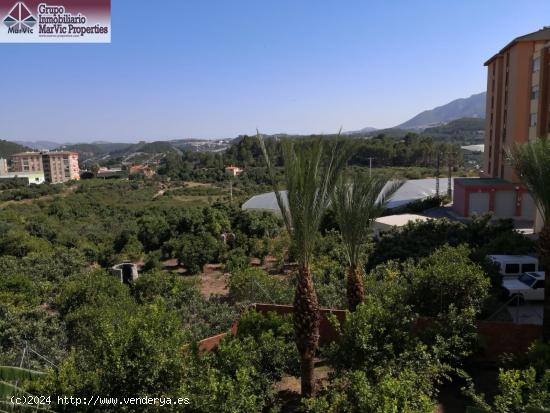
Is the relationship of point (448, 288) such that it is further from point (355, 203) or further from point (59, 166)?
point (59, 166)

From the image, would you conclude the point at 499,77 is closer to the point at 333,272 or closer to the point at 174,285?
the point at 333,272

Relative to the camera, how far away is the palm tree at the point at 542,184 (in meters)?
8.97

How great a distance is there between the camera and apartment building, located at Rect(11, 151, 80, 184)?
122 meters

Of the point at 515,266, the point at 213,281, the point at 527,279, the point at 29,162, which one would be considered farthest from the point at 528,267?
the point at 29,162

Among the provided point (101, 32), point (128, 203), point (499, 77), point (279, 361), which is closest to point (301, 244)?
point (279, 361)

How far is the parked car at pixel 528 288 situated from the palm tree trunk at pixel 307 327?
7.63 m

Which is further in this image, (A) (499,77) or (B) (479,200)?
(A) (499,77)

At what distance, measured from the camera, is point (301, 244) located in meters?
7.30

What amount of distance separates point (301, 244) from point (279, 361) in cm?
255

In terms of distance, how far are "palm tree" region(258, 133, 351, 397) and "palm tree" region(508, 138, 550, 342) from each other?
176 inches

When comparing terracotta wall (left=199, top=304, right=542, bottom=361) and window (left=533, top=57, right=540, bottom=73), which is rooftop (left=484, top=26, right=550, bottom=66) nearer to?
window (left=533, top=57, right=540, bottom=73)

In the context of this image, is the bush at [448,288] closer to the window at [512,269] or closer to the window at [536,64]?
the window at [512,269]

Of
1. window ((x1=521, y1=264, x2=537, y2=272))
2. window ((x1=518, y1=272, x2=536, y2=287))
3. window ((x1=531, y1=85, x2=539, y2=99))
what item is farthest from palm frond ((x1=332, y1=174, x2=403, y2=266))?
window ((x1=531, y1=85, x2=539, y2=99))

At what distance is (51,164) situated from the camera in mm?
121125
